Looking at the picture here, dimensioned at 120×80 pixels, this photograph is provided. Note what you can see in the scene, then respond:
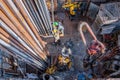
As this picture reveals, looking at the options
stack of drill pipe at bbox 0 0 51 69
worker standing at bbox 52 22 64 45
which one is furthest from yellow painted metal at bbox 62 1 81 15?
stack of drill pipe at bbox 0 0 51 69

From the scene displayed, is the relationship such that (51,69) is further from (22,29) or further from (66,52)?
(22,29)

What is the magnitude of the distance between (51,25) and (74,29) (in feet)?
8.07

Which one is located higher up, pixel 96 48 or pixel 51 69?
pixel 96 48

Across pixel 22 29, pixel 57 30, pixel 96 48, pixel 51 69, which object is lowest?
pixel 51 69

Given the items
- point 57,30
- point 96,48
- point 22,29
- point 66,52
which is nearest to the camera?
point 22,29

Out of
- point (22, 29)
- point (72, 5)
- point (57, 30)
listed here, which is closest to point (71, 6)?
point (72, 5)

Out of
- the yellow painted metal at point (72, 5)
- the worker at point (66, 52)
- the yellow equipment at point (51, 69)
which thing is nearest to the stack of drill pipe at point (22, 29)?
the yellow equipment at point (51, 69)

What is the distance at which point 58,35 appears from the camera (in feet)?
59.0

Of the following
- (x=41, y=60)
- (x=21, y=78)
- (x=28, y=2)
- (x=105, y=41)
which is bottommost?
(x=21, y=78)

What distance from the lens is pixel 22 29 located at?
11.8 meters

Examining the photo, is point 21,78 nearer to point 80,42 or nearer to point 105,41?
point 80,42

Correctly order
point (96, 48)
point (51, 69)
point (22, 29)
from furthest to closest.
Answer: point (51, 69), point (96, 48), point (22, 29)

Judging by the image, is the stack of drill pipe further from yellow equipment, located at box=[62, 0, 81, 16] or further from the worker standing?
yellow equipment, located at box=[62, 0, 81, 16]

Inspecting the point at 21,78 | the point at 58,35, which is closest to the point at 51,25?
the point at 58,35
